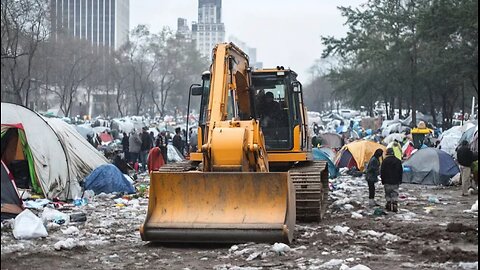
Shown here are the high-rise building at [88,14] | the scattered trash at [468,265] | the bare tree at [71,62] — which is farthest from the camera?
the bare tree at [71,62]

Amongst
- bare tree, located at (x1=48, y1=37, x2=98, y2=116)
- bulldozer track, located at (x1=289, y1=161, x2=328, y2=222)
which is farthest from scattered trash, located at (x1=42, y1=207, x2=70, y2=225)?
bare tree, located at (x1=48, y1=37, x2=98, y2=116)

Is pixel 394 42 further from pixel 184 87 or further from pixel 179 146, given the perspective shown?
pixel 184 87

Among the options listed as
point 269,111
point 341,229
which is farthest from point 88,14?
point 341,229

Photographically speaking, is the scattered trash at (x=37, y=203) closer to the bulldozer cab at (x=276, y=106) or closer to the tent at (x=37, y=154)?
the tent at (x=37, y=154)

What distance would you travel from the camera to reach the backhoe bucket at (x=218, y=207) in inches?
380

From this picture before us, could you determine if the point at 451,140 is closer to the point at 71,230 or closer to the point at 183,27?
the point at 71,230

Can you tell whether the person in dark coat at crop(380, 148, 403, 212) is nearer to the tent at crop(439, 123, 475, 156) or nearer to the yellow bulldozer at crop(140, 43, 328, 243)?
the yellow bulldozer at crop(140, 43, 328, 243)

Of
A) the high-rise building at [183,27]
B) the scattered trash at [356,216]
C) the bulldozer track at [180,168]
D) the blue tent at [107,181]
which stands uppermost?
the high-rise building at [183,27]

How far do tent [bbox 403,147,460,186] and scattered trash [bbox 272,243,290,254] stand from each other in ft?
40.8

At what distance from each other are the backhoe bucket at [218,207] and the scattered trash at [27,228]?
1.98 meters

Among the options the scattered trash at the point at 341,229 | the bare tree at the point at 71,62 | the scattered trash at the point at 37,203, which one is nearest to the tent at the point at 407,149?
the scattered trash at the point at 37,203

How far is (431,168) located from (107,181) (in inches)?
378

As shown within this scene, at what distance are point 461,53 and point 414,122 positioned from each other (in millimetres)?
15343

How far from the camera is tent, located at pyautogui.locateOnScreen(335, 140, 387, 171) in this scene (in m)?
24.4
